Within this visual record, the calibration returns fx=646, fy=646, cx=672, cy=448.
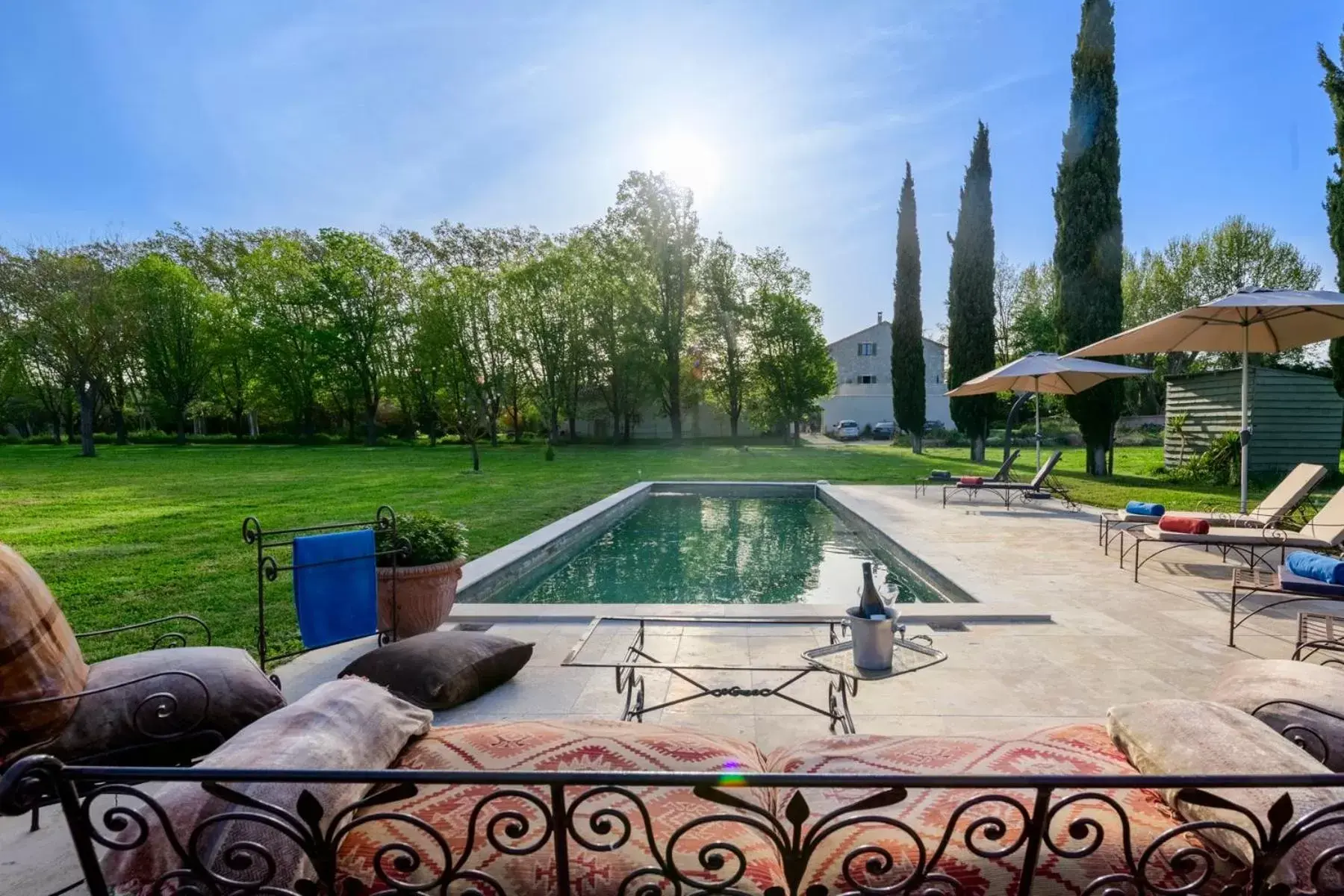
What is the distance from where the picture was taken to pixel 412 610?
4211 millimetres

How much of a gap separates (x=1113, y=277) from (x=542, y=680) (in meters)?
16.6

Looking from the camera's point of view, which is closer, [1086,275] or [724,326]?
[1086,275]

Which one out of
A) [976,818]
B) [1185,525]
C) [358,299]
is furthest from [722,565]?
[358,299]

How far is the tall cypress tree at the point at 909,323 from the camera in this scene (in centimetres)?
2461

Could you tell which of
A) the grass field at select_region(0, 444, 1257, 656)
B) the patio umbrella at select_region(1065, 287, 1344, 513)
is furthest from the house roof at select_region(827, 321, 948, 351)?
the patio umbrella at select_region(1065, 287, 1344, 513)

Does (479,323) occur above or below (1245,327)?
above

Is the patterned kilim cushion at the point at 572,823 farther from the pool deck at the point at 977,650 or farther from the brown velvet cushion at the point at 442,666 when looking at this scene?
the pool deck at the point at 977,650

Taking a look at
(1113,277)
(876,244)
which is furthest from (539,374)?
(1113,277)

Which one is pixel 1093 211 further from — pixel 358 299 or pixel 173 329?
pixel 173 329

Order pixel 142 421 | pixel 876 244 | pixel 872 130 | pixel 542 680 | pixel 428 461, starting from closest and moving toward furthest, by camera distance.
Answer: pixel 542 680, pixel 872 130, pixel 428 461, pixel 876 244, pixel 142 421

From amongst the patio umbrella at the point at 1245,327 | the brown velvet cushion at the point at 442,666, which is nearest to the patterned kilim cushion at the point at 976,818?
the brown velvet cushion at the point at 442,666

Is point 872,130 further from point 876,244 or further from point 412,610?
point 876,244

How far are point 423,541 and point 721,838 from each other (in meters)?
3.30

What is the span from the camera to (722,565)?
804cm
